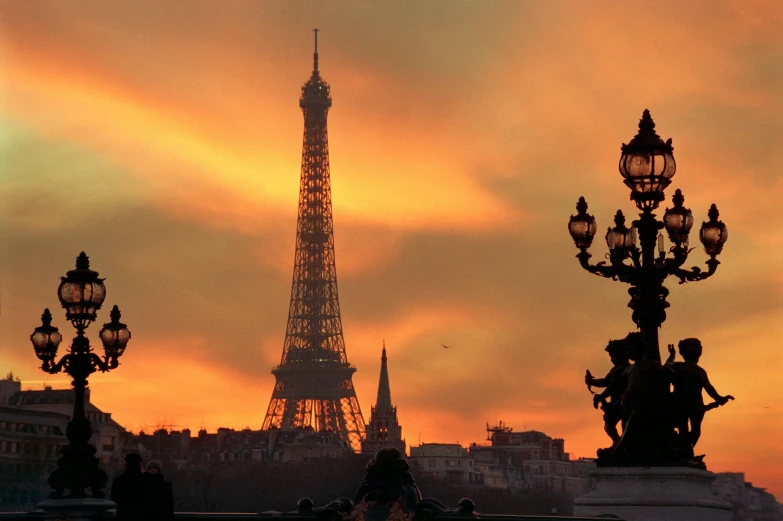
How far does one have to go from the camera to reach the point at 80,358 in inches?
1260

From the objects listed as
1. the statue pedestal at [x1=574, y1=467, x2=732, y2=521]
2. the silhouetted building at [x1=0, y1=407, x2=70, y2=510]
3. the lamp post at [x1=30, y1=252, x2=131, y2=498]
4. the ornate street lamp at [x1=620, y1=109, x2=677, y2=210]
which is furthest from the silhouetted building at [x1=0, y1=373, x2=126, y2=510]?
the statue pedestal at [x1=574, y1=467, x2=732, y2=521]

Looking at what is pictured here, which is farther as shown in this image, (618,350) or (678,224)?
(678,224)

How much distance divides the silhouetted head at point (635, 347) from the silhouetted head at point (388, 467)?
189 inches

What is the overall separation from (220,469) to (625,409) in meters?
157

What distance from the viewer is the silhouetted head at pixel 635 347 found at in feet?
82.1

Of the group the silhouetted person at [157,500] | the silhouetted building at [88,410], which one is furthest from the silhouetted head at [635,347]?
the silhouetted building at [88,410]

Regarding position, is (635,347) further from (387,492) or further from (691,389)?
(387,492)

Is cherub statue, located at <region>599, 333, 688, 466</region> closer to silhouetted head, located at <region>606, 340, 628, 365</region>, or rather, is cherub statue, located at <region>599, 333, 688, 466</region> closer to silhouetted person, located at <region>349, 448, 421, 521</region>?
silhouetted head, located at <region>606, 340, 628, 365</region>

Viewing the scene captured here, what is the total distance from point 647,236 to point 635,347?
2379 mm

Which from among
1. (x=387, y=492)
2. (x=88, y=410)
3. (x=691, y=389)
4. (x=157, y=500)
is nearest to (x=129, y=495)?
(x=157, y=500)

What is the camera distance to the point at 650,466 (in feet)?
79.2

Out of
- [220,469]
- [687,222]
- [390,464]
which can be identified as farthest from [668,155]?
[220,469]

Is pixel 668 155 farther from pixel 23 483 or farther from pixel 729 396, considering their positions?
pixel 23 483

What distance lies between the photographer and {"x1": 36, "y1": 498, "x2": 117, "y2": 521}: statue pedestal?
26.6 meters
